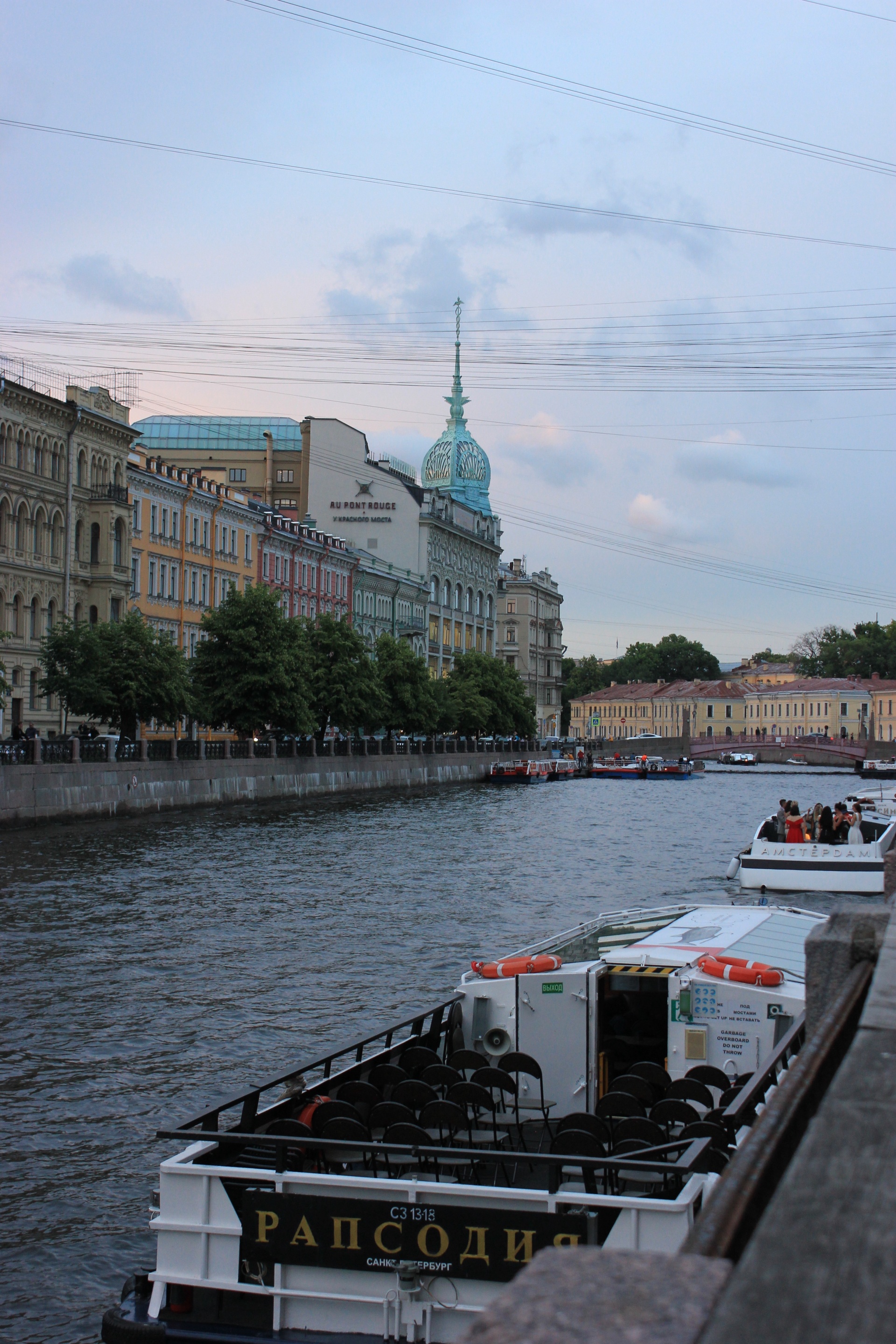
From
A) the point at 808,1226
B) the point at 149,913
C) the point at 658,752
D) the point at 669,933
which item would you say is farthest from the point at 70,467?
the point at 658,752

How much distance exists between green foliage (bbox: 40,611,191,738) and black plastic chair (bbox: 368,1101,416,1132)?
35.4 meters

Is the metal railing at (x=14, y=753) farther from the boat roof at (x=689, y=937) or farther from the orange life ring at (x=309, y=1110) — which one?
the orange life ring at (x=309, y=1110)

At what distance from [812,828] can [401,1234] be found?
90.8ft

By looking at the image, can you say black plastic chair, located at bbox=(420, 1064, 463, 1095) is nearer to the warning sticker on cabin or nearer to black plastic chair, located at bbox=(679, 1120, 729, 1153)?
black plastic chair, located at bbox=(679, 1120, 729, 1153)

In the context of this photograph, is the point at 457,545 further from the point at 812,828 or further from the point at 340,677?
Result: the point at 812,828

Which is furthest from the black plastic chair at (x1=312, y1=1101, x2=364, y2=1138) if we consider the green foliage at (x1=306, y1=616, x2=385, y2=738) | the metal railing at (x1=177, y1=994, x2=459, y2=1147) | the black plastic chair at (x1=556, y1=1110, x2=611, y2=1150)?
the green foliage at (x1=306, y1=616, x2=385, y2=738)

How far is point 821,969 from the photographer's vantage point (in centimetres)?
467

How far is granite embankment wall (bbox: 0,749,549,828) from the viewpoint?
114ft

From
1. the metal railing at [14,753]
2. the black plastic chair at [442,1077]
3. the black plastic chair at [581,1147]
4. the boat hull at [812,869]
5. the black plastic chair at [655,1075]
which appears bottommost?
the boat hull at [812,869]

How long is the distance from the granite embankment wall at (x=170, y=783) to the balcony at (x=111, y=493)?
1167 centimetres

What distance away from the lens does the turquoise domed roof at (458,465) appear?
121 metres

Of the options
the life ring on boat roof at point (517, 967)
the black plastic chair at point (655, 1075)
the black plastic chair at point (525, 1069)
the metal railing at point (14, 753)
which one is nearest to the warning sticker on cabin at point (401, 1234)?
the black plastic chair at point (525, 1069)

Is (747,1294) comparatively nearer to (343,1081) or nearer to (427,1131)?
(427,1131)

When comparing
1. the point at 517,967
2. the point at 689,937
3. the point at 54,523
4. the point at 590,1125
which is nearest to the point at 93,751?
the point at 54,523
